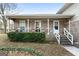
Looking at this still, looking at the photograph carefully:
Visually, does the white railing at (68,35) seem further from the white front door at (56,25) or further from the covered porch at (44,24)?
the white front door at (56,25)

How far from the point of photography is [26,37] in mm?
10797

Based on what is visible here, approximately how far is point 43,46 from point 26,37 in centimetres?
183

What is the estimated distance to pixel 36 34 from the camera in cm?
1079

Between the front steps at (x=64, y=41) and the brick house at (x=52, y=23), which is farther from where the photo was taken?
the brick house at (x=52, y=23)

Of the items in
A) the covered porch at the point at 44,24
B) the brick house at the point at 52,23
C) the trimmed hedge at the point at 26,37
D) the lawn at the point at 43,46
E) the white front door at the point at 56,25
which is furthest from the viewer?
the white front door at the point at 56,25

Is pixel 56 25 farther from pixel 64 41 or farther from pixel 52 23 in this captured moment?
pixel 64 41

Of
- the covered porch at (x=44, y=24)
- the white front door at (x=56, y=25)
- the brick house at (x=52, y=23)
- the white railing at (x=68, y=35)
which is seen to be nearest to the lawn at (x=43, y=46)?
the white railing at (x=68, y=35)

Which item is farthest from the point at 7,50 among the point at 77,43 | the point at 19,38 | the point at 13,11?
the point at 13,11

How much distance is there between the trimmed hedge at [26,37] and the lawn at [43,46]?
1.33 ft

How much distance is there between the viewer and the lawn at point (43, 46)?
26.0 ft

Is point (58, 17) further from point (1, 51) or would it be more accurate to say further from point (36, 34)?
point (1, 51)

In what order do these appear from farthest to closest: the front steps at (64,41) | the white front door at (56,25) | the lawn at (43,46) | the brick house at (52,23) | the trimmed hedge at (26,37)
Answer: the white front door at (56,25) < the brick house at (52,23) < the front steps at (64,41) < the trimmed hedge at (26,37) < the lawn at (43,46)

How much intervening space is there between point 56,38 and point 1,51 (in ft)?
16.4

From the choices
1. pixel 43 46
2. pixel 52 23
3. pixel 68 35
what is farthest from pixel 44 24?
pixel 43 46
